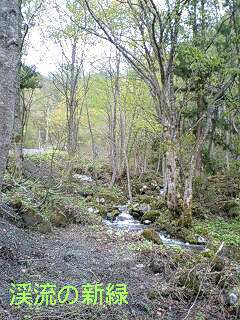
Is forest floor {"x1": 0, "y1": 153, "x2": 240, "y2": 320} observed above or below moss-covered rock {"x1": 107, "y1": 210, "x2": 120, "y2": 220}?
above

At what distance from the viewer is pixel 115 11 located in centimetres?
1434

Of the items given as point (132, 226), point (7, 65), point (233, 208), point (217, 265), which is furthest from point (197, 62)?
point (7, 65)

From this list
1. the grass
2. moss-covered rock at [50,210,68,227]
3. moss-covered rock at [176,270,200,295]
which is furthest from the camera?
the grass

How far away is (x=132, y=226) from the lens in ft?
35.8

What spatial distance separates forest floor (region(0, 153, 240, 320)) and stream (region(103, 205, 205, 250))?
1065 mm

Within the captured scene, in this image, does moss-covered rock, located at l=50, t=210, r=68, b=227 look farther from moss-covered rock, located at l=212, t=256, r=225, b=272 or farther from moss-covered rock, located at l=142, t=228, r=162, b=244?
moss-covered rock, located at l=212, t=256, r=225, b=272

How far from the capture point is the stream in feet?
30.0

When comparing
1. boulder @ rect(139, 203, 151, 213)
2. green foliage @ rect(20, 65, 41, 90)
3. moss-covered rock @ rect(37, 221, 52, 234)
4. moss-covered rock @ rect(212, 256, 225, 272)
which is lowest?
boulder @ rect(139, 203, 151, 213)

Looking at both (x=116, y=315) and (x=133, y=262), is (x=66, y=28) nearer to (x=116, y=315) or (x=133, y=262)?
(x=133, y=262)

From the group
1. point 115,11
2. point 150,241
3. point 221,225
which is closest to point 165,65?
point 115,11

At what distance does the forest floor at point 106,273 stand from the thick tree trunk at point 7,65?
182 cm

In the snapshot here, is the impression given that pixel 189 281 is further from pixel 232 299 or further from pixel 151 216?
pixel 151 216

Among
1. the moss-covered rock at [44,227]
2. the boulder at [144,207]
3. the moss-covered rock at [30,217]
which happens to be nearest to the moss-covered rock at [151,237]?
the moss-covered rock at [44,227]

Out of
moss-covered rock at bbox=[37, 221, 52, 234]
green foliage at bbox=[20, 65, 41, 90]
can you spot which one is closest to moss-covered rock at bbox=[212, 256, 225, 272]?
moss-covered rock at bbox=[37, 221, 52, 234]
